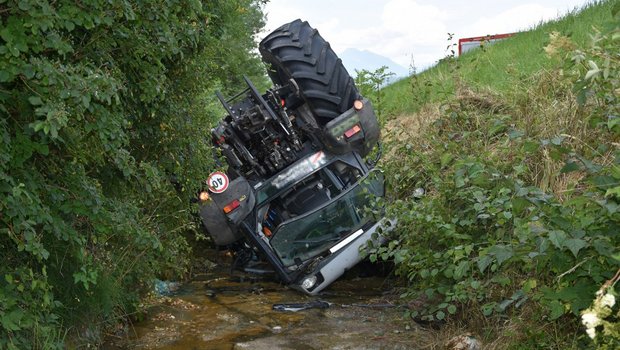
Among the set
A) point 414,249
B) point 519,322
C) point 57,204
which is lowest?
point 519,322

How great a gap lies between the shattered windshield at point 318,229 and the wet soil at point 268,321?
496 mm

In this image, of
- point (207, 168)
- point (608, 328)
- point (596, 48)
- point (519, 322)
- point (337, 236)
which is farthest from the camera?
point (337, 236)

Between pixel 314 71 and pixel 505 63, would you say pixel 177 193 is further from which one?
pixel 505 63

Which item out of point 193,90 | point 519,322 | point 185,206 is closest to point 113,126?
point 193,90

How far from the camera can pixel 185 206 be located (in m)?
6.39

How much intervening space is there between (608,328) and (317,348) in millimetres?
3063

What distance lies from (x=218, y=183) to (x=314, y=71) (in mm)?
2063

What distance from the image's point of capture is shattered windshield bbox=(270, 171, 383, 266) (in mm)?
7992

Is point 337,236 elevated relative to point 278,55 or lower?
lower

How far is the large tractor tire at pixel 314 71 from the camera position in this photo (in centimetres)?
888

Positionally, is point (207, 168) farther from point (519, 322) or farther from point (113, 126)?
point (519, 322)

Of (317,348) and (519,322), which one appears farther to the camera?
(317,348)

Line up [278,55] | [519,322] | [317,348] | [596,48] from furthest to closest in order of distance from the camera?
[278,55]
[317,348]
[519,322]
[596,48]

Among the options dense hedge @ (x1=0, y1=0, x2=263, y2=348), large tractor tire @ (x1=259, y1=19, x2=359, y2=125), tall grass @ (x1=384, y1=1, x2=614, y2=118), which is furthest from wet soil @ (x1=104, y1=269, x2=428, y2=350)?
tall grass @ (x1=384, y1=1, x2=614, y2=118)
